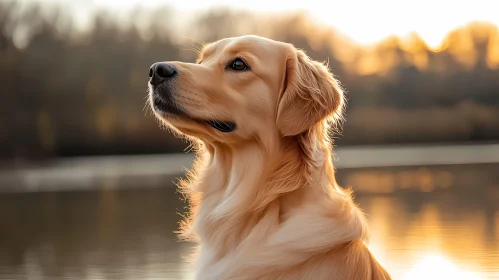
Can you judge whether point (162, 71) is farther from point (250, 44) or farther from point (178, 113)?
point (250, 44)

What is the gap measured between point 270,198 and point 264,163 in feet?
0.77

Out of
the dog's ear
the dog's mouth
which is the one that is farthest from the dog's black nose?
the dog's ear

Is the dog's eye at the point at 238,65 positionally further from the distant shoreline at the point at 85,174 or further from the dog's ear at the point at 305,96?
the distant shoreline at the point at 85,174

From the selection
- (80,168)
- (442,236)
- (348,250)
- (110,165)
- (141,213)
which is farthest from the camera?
(110,165)

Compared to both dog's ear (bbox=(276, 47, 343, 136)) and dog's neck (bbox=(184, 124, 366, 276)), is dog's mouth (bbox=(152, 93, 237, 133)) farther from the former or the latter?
dog's ear (bbox=(276, 47, 343, 136))

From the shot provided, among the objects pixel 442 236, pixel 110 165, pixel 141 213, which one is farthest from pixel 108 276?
pixel 110 165

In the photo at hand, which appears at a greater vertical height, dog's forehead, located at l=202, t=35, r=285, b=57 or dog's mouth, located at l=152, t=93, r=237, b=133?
dog's forehead, located at l=202, t=35, r=285, b=57

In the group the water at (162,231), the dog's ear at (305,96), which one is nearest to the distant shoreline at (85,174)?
the water at (162,231)

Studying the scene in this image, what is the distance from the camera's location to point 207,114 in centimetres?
431

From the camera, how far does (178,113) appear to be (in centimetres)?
433

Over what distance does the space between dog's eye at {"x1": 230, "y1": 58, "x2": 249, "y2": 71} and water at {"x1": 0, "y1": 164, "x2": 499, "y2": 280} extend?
1.73 metres

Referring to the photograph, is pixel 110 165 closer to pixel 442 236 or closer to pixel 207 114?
pixel 442 236

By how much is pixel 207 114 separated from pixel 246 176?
43 centimetres

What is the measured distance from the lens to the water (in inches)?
306
